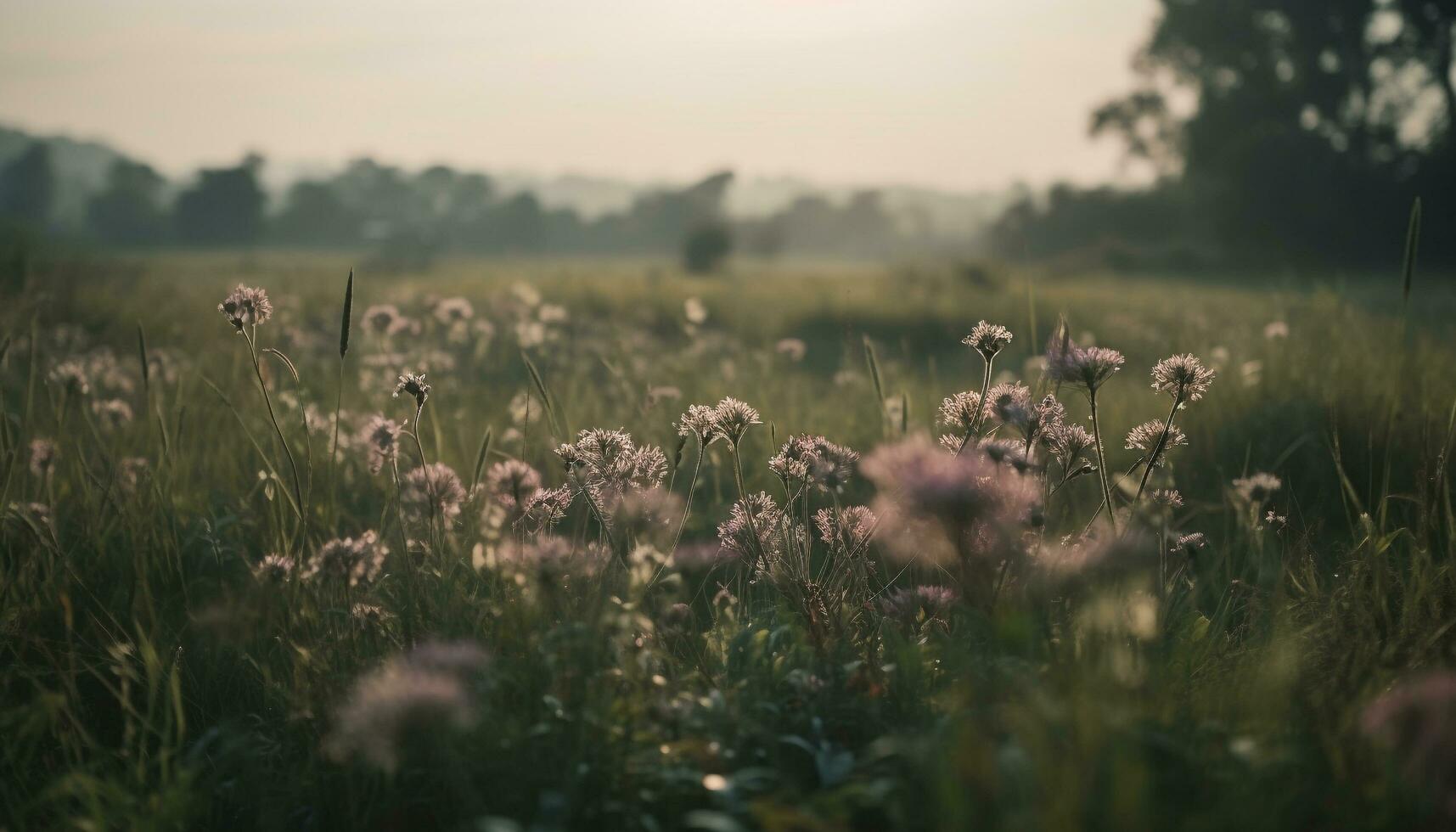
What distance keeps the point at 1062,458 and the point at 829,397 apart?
9.59 feet

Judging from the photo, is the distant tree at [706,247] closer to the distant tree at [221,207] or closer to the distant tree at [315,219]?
the distant tree at [221,207]

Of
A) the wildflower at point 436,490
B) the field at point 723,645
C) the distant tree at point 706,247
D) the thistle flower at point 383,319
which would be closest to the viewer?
the field at point 723,645

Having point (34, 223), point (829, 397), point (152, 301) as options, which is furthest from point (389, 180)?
point (829, 397)

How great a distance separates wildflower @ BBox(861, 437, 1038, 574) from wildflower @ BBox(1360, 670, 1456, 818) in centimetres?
58

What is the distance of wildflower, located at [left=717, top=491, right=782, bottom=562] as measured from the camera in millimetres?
2189

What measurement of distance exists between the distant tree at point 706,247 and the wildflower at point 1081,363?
32.0 metres

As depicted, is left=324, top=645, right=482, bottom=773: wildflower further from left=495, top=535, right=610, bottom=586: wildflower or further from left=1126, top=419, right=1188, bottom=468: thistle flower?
left=1126, top=419, right=1188, bottom=468: thistle flower

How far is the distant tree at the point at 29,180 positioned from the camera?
202 ft

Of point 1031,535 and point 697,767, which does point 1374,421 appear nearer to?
point 1031,535

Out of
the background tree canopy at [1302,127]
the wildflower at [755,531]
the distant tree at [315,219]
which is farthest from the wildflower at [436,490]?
the distant tree at [315,219]

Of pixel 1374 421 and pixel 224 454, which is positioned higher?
pixel 1374 421

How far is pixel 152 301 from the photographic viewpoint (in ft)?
28.0

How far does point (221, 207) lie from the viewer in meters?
57.1

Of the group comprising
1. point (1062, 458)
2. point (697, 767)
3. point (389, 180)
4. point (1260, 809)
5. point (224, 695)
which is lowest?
point (224, 695)
